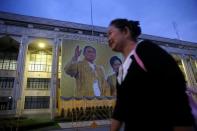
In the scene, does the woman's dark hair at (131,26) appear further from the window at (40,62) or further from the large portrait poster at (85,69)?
the window at (40,62)

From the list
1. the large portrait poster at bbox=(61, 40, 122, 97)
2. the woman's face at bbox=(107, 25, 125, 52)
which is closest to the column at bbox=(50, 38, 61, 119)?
the large portrait poster at bbox=(61, 40, 122, 97)

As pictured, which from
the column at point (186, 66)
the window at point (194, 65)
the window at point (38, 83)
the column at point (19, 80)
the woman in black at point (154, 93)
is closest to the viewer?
the woman in black at point (154, 93)

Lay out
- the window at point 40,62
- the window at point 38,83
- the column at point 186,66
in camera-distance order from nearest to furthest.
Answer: the window at point 38,83 < the window at point 40,62 < the column at point 186,66

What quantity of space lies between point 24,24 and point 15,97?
9.98 meters

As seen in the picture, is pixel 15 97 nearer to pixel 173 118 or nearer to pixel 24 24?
pixel 24 24

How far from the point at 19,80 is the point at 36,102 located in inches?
178

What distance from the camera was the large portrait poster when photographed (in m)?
16.8

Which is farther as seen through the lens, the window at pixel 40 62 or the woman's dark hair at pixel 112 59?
the window at pixel 40 62

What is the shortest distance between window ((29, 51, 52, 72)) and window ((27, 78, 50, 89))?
1.57m

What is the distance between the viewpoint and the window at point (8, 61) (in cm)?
2089

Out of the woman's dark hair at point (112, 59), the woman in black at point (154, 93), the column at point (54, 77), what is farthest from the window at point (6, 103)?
the woman in black at point (154, 93)

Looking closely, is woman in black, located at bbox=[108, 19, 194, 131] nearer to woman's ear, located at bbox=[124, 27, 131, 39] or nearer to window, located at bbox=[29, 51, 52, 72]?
woman's ear, located at bbox=[124, 27, 131, 39]

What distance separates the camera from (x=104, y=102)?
17578 millimetres

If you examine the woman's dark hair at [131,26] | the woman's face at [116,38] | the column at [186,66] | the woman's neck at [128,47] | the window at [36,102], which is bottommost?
the window at [36,102]
